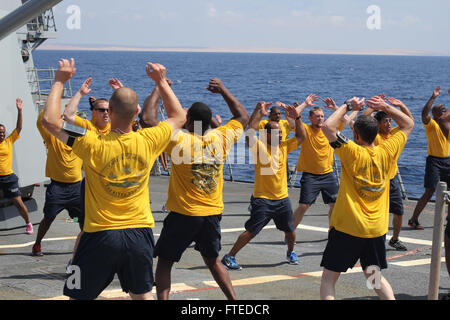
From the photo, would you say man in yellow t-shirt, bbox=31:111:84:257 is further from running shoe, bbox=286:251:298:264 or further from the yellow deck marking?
running shoe, bbox=286:251:298:264

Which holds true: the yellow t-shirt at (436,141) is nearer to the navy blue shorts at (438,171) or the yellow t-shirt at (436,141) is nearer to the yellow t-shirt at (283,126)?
the navy blue shorts at (438,171)

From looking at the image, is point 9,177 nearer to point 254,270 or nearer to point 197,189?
point 254,270

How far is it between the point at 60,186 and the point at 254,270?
10.1 ft

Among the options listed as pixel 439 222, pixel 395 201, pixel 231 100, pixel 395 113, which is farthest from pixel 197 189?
pixel 395 201

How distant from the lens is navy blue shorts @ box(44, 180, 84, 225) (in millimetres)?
9273

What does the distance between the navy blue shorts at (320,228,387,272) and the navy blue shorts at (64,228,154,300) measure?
179 cm

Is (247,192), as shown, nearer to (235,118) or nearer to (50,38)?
(235,118)

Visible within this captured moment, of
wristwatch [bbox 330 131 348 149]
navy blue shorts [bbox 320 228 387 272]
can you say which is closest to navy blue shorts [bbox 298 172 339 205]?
navy blue shorts [bbox 320 228 387 272]

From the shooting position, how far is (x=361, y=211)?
5.95m

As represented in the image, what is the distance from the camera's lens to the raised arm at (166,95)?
5.27 metres

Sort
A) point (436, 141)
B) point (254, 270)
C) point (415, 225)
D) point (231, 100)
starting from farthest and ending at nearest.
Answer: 1. point (415, 225)
2. point (436, 141)
3. point (254, 270)
4. point (231, 100)

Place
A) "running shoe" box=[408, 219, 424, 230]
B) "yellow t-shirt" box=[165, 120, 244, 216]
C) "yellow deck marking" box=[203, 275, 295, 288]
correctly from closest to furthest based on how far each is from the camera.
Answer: "yellow t-shirt" box=[165, 120, 244, 216] → "yellow deck marking" box=[203, 275, 295, 288] → "running shoe" box=[408, 219, 424, 230]

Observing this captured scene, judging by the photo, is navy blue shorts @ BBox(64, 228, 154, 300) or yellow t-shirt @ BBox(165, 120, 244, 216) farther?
yellow t-shirt @ BBox(165, 120, 244, 216)
